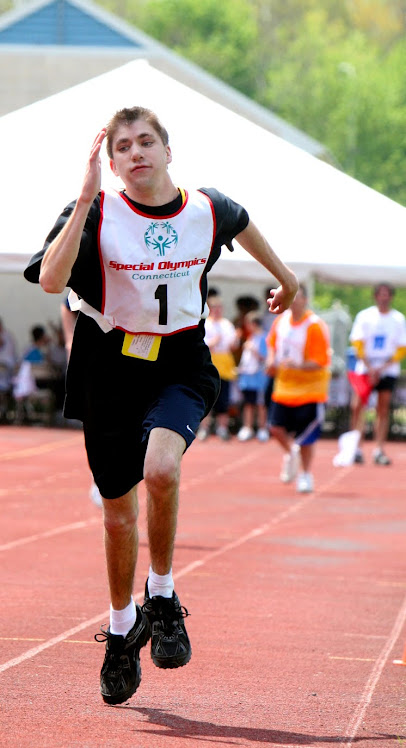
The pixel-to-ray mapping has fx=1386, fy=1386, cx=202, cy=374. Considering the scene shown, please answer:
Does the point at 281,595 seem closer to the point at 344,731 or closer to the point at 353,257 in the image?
the point at 353,257

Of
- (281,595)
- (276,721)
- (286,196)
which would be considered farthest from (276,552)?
(276,721)

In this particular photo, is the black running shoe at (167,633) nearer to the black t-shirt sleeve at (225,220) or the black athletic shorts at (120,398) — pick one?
the black athletic shorts at (120,398)

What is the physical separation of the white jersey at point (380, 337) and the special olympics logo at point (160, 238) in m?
12.6

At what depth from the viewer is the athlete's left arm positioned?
17.4 ft

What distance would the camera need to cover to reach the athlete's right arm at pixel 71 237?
461cm

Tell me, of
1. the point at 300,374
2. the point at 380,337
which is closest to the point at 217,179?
the point at 300,374

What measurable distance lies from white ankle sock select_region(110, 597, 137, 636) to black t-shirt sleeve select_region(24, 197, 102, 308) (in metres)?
1.15

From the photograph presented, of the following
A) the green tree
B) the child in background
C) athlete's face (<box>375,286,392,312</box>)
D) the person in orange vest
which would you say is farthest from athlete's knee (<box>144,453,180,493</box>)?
the green tree

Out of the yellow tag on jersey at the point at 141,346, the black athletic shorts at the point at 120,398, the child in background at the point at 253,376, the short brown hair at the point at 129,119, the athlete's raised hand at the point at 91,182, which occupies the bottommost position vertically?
the child in background at the point at 253,376

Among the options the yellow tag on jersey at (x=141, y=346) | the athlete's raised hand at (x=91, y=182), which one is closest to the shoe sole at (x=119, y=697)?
the yellow tag on jersey at (x=141, y=346)

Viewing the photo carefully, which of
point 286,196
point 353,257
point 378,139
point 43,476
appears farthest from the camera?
point 378,139

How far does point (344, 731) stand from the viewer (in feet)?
16.5

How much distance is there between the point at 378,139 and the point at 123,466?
5449cm

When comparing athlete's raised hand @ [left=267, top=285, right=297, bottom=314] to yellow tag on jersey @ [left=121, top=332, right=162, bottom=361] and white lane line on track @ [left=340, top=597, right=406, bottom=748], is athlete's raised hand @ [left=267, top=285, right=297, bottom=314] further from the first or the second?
white lane line on track @ [left=340, top=597, right=406, bottom=748]
